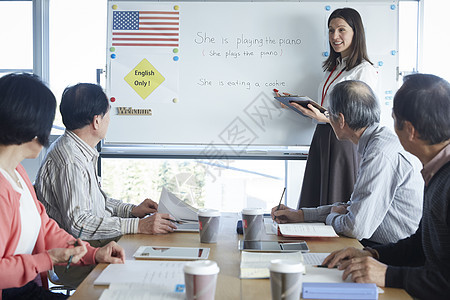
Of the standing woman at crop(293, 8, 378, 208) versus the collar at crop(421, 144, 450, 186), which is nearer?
the collar at crop(421, 144, 450, 186)

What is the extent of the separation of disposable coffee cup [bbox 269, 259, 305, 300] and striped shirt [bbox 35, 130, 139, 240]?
2.91ft

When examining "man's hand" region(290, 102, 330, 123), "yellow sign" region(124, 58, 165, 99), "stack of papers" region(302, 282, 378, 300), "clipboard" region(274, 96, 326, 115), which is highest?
"yellow sign" region(124, 58, 165, 99)

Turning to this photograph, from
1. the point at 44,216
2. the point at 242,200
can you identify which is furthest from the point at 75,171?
the point at 242,200

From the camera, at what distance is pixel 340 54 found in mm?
3264

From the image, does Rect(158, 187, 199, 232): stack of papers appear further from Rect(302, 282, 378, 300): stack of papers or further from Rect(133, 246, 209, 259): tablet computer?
Rect(302, 282, 378, 300): stack of papers

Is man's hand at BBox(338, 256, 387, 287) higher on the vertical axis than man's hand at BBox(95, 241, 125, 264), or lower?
higher

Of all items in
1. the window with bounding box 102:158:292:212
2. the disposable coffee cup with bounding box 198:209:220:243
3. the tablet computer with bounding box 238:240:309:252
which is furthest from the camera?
the window with bounding box 102:158:292:212

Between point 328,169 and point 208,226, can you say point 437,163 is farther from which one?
point 328,169

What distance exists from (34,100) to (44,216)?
40 centimetres

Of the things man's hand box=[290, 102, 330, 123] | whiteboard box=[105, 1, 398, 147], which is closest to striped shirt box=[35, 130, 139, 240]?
whiteboard box=[105, 1, 398, 147]

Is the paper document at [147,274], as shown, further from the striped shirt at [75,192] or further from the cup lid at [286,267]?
the striped shirt at [75,192]

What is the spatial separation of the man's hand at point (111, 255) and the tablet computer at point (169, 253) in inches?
1.9

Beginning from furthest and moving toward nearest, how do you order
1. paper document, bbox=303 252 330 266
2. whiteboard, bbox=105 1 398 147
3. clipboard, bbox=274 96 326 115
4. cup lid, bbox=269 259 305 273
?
1. whiteboard, bbox=105 1 398 147
2. clipboard, bbox=274 96 326 115
3. paper document, bbox=303 252 330 266
4. cup lid, bbox=269 259 305 273

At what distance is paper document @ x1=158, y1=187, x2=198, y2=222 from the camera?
6.34ft
